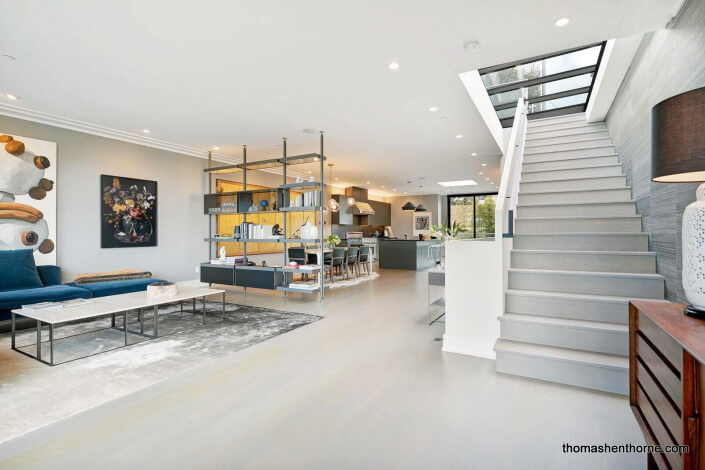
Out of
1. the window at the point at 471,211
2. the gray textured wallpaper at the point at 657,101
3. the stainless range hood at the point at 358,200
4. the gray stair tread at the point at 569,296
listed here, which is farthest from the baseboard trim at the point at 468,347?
the window at the point at 471,211

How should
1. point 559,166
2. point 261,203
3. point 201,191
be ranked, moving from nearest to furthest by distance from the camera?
point 559,166, point 261,203, point 201,191

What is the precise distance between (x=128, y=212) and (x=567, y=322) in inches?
261

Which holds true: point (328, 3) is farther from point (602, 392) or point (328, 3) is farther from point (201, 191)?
point (201, 191)

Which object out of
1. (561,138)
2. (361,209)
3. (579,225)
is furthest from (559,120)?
(361,209)

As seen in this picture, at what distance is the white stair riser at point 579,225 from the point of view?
3465mm

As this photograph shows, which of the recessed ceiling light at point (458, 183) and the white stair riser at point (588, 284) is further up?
the recessed ceiling light at point (458, 183)

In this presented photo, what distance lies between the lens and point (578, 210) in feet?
12.9

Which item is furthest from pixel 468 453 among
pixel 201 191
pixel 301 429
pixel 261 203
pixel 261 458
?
pixel 201 191

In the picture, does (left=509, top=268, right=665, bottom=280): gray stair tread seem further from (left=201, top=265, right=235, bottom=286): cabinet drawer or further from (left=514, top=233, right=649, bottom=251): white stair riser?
(left=201, top=265, right=235, bottom=286): cabinet drawer

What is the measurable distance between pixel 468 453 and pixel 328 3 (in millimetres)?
3098

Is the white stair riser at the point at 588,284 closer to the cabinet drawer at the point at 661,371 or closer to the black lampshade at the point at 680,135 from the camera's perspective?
the cabinet drawer at the point at 661,371

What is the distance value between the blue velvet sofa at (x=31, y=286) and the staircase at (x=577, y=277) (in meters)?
5.06

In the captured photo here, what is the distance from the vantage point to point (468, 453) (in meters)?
1.79

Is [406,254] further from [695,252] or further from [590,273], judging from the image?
[695,252]
